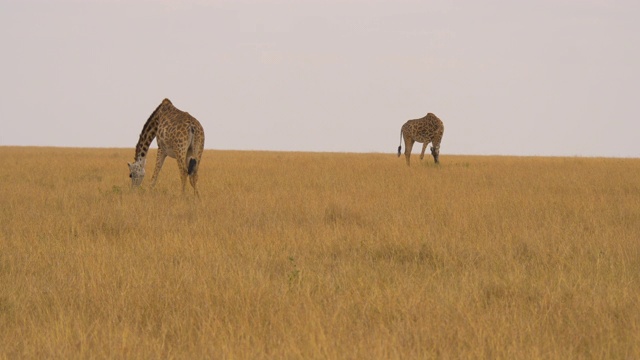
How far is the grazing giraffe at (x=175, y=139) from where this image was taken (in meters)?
12.4

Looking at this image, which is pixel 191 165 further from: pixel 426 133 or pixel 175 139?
pixel 426 133

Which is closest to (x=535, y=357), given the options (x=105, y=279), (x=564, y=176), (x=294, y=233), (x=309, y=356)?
(x=309, y=356)

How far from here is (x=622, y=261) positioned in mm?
6227

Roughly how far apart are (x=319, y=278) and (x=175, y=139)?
7.68m

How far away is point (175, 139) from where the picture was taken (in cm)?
1245

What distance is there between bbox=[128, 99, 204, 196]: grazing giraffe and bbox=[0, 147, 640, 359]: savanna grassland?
4.01 ft

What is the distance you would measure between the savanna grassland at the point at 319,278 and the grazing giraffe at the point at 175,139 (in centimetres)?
122

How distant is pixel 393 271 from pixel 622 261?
2214 mm

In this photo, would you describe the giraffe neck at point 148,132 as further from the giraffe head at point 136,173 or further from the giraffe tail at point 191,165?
the giraffe tail at point 191,165

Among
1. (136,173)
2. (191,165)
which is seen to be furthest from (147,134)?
(191,165)

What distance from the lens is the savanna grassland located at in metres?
4.01

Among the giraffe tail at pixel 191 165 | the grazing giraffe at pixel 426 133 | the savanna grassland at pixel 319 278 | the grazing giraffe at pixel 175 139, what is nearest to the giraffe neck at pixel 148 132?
the grazing giraffe at pixel 175 139

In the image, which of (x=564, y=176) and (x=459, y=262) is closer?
(x=459, y=262)

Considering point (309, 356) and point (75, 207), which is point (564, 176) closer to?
point (75, 207)
